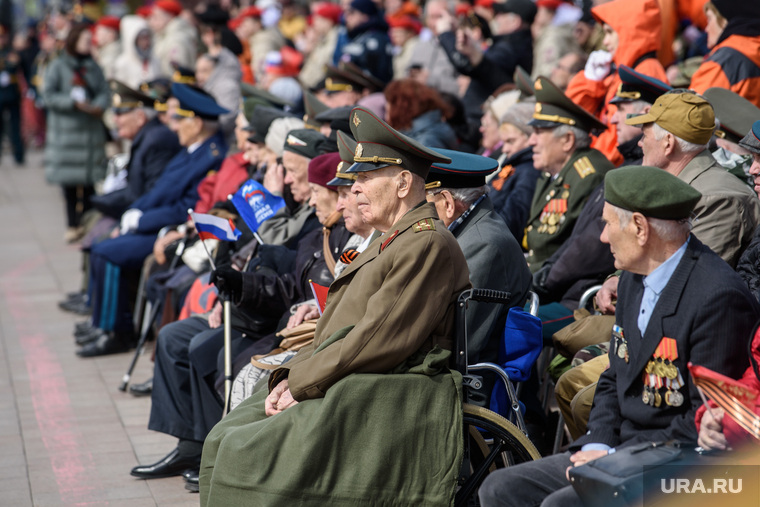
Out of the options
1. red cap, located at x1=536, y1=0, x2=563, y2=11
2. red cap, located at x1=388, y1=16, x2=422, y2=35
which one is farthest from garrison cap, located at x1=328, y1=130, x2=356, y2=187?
red cap, located at x1=388, y1=16, x2=422, y2=35

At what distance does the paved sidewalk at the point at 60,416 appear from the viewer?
479 cm

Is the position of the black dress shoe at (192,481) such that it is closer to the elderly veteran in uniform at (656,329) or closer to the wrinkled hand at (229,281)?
the wrinkled hand at (229,281)

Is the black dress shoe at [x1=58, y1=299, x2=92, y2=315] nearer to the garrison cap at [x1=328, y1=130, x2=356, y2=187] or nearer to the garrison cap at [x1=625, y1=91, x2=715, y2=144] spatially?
the garrison cap at [x1=328, y1=130, x2=356, y2=187]

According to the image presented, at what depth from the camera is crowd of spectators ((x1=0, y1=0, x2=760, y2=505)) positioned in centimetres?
396

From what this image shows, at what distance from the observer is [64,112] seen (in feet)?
38.8

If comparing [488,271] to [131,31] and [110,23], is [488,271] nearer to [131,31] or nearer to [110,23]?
[131,31]

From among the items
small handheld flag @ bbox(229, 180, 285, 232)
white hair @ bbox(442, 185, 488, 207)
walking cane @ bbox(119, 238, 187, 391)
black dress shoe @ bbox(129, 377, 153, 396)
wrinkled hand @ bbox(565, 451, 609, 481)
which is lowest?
black dress shoe @ bbox(129, 377, 153, 396)

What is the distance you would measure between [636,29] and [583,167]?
1.32m

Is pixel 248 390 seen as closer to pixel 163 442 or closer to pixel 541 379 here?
pixel 163 442

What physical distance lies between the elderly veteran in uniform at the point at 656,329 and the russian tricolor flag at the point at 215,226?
2480 mm

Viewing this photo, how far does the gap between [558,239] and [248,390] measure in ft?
6.17

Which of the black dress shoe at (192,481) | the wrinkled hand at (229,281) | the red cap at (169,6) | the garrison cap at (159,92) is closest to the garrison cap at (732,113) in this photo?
the wrinkled hand at (229,281)

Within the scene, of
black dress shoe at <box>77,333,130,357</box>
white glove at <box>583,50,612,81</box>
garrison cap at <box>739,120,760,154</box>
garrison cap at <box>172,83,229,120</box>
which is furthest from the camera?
garrison cap at <box>172,83,229,120</box>

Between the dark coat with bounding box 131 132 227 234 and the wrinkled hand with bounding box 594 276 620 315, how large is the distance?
4.07 meters
